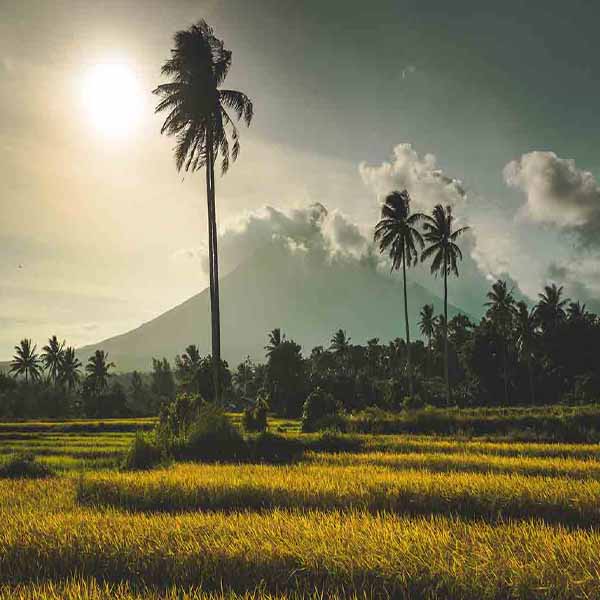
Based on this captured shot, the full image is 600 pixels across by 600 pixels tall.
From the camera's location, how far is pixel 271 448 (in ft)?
60.4

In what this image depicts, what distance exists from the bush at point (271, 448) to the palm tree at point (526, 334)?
41321 mm

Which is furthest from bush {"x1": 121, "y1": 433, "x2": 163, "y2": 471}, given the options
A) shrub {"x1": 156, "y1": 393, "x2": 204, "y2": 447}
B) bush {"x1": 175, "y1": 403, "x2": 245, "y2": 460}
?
bush {"x1": 175, "y1": 403, "x2": 245, "y2": 460}

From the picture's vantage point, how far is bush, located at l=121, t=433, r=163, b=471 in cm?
1555

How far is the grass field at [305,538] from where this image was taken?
498cm

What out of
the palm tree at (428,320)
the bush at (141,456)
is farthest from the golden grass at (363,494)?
the palm tree at (428,320)

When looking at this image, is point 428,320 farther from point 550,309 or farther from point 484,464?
point 484,464

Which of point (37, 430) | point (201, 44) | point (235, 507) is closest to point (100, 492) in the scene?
point (235, 507)

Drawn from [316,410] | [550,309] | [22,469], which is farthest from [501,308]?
[22,469]

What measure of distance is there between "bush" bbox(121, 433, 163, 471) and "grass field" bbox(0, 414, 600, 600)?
14.0 feet

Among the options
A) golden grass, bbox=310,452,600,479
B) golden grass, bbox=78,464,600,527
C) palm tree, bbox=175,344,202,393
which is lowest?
golden grass, bbox=310,452,600,479

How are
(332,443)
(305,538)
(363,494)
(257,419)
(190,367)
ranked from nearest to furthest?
(305,538) → (363,494) → (332,443) → (257,419) → (190,367)

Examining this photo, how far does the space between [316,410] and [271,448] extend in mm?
13913

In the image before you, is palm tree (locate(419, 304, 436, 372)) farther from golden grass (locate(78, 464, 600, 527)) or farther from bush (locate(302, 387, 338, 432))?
golden grass (locate(78, 464, 600, 527))

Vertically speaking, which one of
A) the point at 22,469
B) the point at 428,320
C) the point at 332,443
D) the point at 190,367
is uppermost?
the point at 428,320
